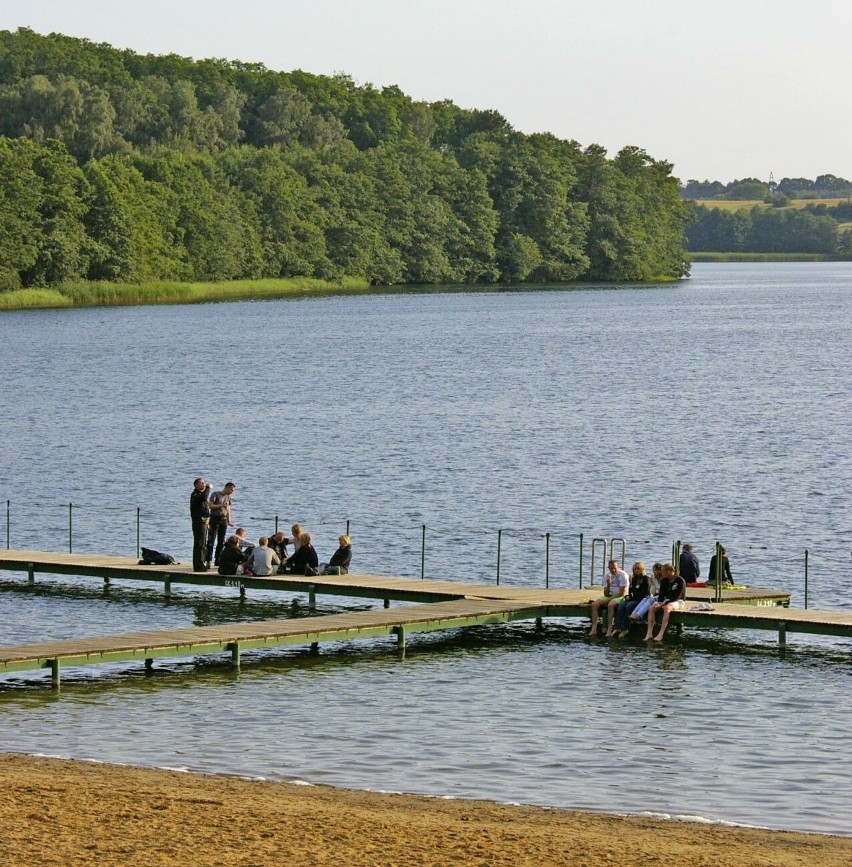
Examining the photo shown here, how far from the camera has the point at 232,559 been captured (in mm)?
32062

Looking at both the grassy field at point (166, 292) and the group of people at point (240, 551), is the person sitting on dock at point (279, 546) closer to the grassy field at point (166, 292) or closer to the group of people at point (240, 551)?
the group of people at point (240, 551)

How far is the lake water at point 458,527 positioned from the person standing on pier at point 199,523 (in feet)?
3.87

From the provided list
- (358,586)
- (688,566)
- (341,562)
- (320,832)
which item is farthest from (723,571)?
(320,832)

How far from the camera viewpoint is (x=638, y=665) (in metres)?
27.5

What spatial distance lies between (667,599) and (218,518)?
9.04 m

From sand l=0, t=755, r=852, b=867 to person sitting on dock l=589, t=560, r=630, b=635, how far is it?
1072 cm

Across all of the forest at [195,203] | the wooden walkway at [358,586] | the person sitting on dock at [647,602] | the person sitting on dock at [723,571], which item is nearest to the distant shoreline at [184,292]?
the forest at [195,203]

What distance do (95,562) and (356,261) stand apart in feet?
497

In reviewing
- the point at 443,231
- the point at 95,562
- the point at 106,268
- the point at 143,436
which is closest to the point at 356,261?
the point at 443,231

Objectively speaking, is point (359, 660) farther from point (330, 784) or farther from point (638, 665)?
point (330, 784)

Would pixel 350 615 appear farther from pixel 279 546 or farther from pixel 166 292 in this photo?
pixel 166 292

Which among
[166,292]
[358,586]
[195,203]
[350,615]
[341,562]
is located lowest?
[350,615]

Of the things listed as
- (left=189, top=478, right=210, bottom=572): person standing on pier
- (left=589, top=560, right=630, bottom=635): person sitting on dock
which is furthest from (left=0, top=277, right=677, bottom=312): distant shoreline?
(left=589, top=560, right=630, bottom=635): person sitting on dock

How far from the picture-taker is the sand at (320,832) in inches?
611
